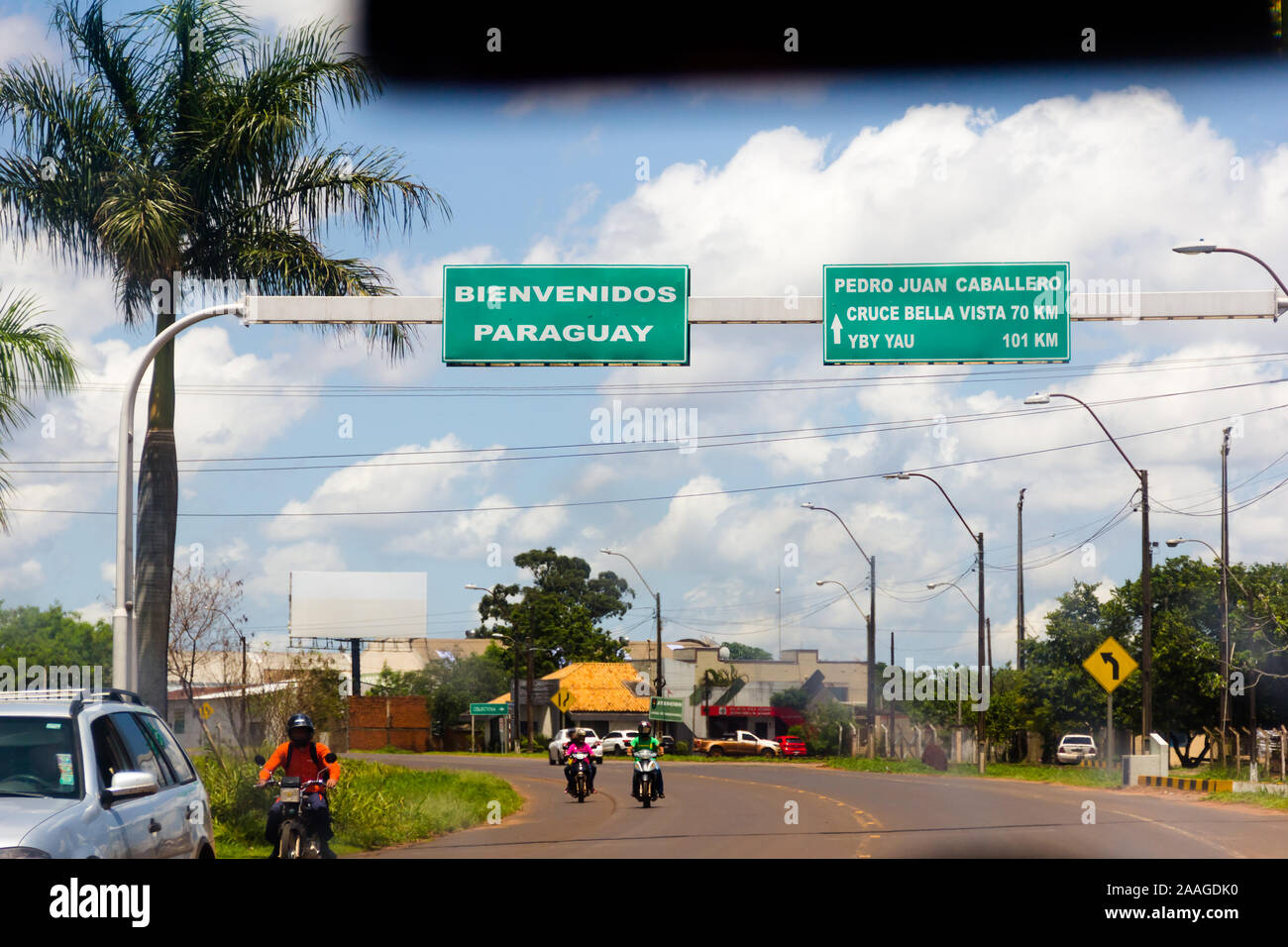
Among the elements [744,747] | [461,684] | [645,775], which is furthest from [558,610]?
[645,775]

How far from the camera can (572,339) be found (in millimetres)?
18625

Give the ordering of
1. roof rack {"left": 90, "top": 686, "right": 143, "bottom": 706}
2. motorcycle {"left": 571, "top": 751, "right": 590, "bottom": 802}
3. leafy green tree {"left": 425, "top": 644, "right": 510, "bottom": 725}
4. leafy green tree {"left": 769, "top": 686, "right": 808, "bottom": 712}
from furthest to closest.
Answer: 1. leafy green tree {"left": 425, "top": 644, "right": 510, "bottom": 725}
2. leafy green tree {"left": 769, "top": 686, "right": 808, "bottom": 712}
3. motorcycle {"left": 571, "top": 751, "right": 590, "bottom": 802}
4. roof rack {"left": 90, "top": 686, "right": 143, "bottom": 706}

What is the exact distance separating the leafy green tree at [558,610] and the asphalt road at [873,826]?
6926 cm

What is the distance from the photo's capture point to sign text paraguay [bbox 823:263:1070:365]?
18.8 metres

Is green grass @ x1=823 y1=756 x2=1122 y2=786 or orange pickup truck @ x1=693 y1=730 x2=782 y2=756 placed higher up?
green grass @ x1=823 y1=756 x2=1122 y2=786

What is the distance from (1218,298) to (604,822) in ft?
43.2

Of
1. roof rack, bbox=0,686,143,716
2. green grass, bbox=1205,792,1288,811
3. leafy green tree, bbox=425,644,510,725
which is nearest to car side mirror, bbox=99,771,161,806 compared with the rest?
roof rack, bbox=0,686,143,716

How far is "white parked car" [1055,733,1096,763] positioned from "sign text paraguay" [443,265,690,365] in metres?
53.8


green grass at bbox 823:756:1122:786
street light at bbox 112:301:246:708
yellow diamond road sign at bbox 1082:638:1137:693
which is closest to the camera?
street light at bbox 112:301:246:708

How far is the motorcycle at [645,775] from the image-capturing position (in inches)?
1158

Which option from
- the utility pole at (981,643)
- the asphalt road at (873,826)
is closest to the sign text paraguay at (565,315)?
the asphalt road at (873,826)

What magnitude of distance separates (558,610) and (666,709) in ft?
112

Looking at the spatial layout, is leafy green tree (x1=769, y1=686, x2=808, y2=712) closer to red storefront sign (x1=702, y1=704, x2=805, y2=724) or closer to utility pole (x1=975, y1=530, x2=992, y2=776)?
red storefront sign (x1=702, y1=704, x2=805, y2=724)
